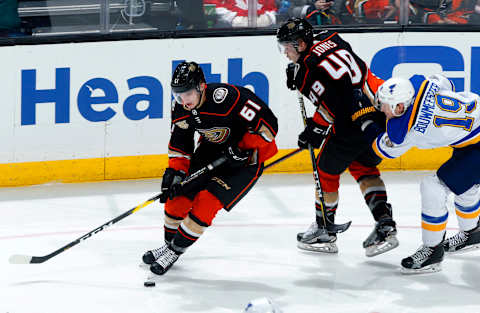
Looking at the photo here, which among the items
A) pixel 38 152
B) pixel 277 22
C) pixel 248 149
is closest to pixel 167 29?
pixel 277 22

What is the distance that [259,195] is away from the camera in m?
6.14

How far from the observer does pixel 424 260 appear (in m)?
4.35

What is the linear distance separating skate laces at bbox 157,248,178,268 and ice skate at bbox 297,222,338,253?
2.79ft

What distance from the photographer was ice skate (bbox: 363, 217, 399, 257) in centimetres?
462

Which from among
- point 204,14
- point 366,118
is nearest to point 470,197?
point 366,118

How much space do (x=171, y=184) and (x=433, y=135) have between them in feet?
4.24

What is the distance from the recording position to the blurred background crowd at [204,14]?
620 centimetres

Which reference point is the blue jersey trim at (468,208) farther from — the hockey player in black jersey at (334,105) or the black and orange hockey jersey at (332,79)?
the black and orange hockey jersey at (332,79)

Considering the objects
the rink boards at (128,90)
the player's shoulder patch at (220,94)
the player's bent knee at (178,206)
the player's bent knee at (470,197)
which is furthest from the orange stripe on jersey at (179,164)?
the rink boards at (128,90)

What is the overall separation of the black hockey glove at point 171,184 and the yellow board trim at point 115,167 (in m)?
2.11

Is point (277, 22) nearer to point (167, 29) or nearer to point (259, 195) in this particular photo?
point (167, 29)

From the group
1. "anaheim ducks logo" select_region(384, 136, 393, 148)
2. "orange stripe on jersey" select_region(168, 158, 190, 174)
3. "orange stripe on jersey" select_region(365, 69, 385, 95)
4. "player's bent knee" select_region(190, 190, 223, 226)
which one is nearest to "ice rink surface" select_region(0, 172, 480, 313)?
"player's bent knee" select_region(190, 190, 223, 226)

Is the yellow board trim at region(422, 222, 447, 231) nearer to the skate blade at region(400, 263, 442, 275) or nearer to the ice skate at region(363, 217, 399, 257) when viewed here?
the skate blade at region(400, 263, 442, 275)

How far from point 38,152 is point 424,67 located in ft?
9.67
